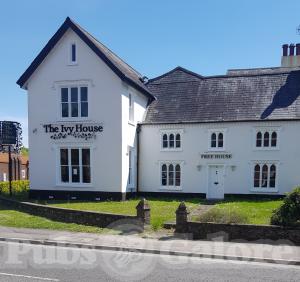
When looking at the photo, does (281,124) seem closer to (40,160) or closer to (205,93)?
(205,93)

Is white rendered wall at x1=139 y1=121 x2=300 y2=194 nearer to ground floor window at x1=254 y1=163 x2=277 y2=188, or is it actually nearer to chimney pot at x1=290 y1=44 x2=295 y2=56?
ground floor window at x1=254 y1=163 x2=277 y2=188

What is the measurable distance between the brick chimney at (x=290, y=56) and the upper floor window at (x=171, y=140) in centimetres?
2206

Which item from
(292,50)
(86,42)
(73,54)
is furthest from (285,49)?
(73,54)

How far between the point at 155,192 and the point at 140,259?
13.8 meters

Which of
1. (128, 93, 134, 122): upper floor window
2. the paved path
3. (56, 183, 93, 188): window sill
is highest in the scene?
(128, 93, 134, 122): upper floor window

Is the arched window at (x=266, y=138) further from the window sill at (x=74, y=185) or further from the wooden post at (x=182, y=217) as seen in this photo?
the wooden post at (x=182, y=217)

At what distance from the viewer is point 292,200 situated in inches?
450

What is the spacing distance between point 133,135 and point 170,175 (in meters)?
3.66

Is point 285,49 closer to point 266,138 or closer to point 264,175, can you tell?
point 266,138

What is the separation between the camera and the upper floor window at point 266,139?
2144cm

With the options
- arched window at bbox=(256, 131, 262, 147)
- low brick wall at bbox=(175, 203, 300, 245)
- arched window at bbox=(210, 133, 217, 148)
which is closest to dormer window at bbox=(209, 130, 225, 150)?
arched window at bbox=(210, 133, 217, 148)

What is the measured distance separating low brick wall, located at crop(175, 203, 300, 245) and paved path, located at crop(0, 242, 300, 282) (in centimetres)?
207

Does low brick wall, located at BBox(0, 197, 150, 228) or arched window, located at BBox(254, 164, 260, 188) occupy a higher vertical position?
arched window, located at BBox(254, 164, 260, 188)

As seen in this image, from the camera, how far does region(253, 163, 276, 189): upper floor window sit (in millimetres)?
21469
